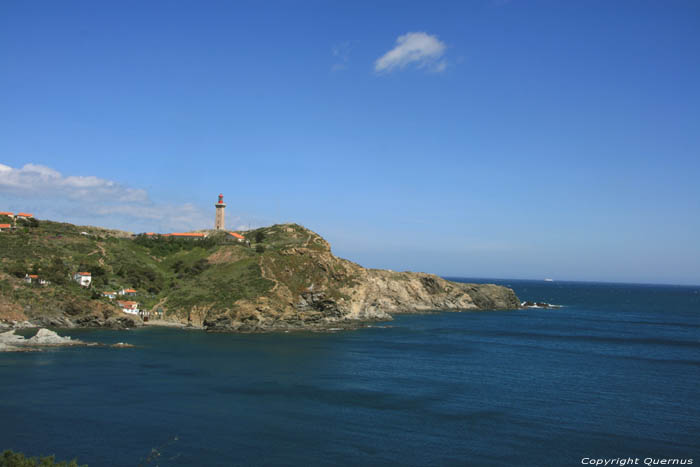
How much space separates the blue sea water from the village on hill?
32.8 ft

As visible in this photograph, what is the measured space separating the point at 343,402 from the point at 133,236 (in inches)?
3496

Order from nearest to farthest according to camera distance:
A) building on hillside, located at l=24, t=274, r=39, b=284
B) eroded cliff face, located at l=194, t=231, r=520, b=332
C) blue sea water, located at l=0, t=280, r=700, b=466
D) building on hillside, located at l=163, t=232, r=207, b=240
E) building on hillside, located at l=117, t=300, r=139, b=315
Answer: blue sea water, located at l=0, t=280, r=700, b=466, building on hillside, located at l=24, t=274, r=39, b=284, eroded cliff face, located at l=194, t=231, r=520, b=332, building on hillside, located at l=117, t=300, r=139, b=315, building on hillside, located at l=163, t=232, r=207, b=240

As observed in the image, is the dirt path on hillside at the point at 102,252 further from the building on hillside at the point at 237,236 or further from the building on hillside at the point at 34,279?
the building on hillside at the point at 237,236

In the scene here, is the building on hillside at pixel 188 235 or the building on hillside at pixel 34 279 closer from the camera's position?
the building on hillside at pixel 34 279

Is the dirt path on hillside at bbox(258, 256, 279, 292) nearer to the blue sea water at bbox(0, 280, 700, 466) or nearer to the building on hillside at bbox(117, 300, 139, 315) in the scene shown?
the blue sea water at bbox(0, 280, 700, 466)

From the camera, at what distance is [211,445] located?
28156 millimetres

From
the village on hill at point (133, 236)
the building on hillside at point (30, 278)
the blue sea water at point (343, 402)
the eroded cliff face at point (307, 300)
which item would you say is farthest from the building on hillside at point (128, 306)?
the building on hillside at point (30, 278)

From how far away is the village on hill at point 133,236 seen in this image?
75188 mm

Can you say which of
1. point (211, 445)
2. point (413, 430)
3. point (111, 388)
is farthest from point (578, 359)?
point (111, 388)

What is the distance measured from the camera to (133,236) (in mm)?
111375

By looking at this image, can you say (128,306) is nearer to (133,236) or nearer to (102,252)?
(102,252)

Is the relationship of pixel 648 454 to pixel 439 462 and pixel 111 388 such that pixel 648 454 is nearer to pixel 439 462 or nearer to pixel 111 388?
pixel 439 462

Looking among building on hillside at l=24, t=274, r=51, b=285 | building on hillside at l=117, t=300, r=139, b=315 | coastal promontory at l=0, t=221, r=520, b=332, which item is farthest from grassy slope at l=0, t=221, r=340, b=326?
building on hillside at l=117, t=300, r=139, b=315

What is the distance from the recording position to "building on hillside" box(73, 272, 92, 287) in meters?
76.8
